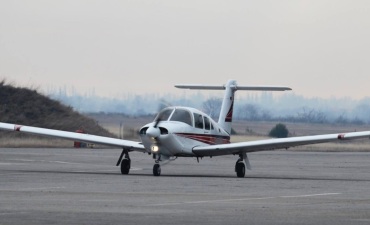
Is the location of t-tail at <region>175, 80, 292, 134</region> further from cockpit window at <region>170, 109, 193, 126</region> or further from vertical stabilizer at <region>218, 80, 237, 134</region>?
cockpit window at <region>170, 109, 193, 126</region>

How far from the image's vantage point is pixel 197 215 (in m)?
18.1

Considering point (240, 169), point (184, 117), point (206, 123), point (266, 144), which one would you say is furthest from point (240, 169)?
point (206, 123)

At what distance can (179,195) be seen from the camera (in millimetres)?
23344

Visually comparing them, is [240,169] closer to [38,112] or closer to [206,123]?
[206,123]

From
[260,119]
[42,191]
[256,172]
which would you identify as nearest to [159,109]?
[256,172]

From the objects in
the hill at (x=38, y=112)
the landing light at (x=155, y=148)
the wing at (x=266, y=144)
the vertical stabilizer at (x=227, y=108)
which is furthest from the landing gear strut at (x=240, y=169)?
the hill at (x=38, y=112)

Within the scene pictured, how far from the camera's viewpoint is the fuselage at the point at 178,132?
3247cm

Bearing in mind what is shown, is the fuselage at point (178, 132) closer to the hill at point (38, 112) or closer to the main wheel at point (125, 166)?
the main wheel at point (125, 166)

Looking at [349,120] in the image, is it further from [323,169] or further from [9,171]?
[9,171]

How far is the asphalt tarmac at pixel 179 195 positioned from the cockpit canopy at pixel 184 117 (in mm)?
1579

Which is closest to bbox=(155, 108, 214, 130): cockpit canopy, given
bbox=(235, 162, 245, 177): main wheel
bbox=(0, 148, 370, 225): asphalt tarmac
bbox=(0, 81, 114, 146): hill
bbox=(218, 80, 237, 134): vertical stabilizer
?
bbox=(0, 148, 370, 225): asphalt tarmac

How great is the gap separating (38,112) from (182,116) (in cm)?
4164

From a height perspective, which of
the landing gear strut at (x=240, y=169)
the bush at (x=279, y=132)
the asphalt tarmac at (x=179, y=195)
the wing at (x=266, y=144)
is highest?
the bush at (x=279, y=132)

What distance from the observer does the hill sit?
73.1 metres
